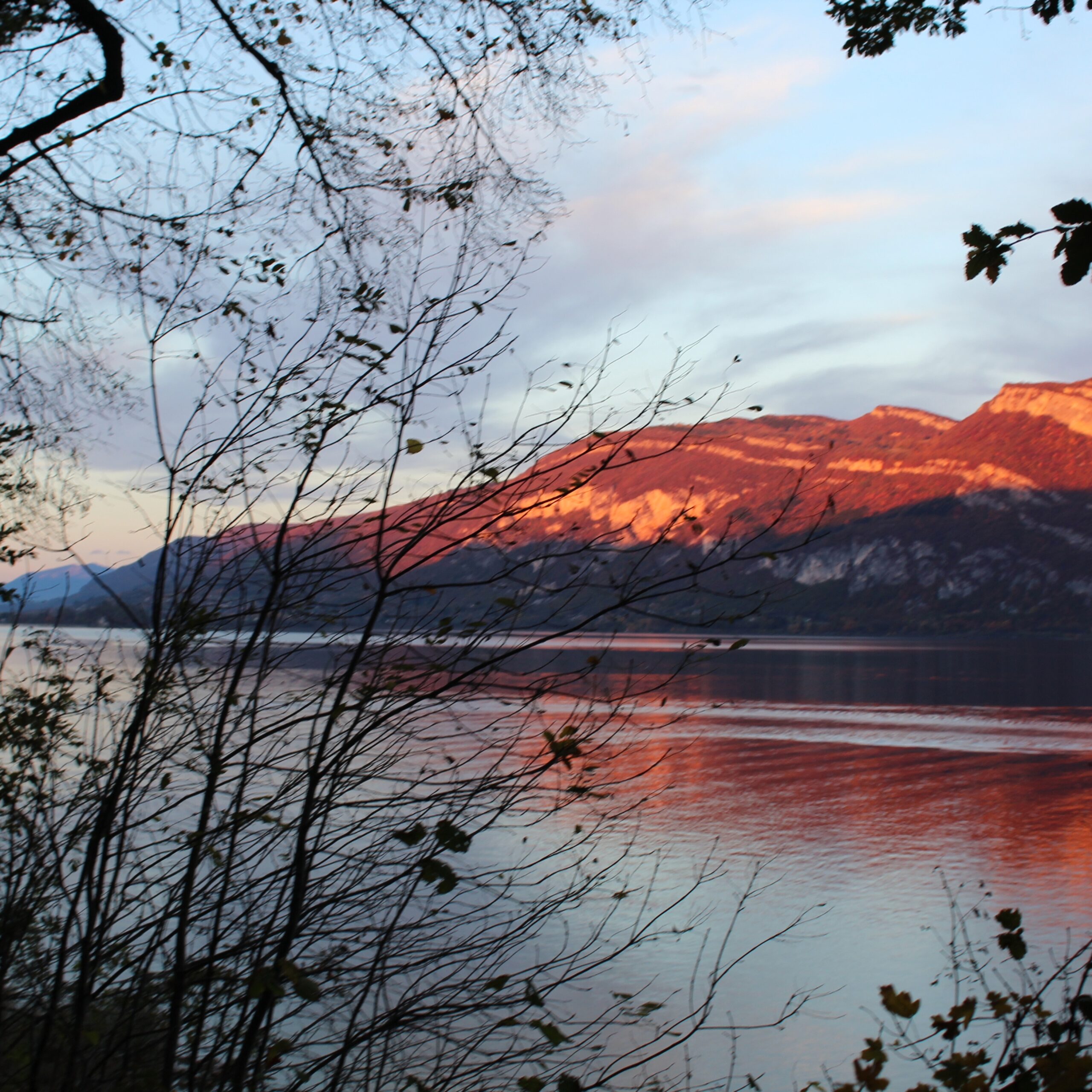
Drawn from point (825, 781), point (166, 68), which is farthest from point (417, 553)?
point (825, 781)

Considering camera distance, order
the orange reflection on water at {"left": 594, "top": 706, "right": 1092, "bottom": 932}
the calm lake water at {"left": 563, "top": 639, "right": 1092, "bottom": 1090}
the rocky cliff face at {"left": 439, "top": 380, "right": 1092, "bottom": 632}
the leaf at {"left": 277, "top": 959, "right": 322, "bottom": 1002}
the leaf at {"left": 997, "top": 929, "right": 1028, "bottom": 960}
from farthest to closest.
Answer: the rocky cliff face at {"left": 439, "top": 380, "right": 1092, "bottom": 632}, the orange reflection on water at {"left": 594, "top": 706, "right": 1092, "bottom": 932}, the calm lake water at {"left": 563, "top": 639, "right": 1092, "bottom": 1090}, the leaf at {"left": 997, "top": 929, "right": 1028, "bottom": 960}, the leaf at {"left": 277, "top": 959, "right": 322, "bottom": 1002}

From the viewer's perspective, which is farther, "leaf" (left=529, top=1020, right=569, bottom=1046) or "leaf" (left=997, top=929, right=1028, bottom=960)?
"leaf" (left=997, top=929, right=1028, bottom=960)

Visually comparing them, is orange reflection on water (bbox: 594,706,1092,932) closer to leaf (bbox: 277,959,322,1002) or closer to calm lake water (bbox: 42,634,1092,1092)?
calm lake water (bbox: 42,634,1092,1092)

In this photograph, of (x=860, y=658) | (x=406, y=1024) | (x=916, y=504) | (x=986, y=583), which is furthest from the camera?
(x=916, y=504)

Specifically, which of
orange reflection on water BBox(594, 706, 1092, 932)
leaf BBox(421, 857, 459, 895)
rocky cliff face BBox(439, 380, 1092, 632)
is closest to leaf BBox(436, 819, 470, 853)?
leaf BBox(421, 857, 459, 895)

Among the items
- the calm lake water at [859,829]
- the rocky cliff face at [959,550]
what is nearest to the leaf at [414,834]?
the calm lake water at [859,829]

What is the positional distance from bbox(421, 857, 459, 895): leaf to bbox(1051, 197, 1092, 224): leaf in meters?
2.60

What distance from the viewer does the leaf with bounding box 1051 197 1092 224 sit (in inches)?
126

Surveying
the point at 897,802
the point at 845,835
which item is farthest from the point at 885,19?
the point at 897,802

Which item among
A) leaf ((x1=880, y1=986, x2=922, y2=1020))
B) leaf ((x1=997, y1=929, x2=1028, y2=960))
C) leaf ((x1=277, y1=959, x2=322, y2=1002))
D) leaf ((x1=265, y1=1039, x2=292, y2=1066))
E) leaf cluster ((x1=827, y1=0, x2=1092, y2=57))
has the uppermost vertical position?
leaf cluster ((x1=827, y1=0, x2=1092, y2=57))

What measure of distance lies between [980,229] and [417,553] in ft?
7.16

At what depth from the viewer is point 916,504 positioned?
188 m

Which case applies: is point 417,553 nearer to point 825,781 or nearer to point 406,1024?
point 406,1024

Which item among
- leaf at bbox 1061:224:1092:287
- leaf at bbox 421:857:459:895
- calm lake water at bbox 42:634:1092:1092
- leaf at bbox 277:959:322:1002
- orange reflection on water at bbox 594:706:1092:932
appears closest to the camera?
leaf at bbox 277:959:322:1002
